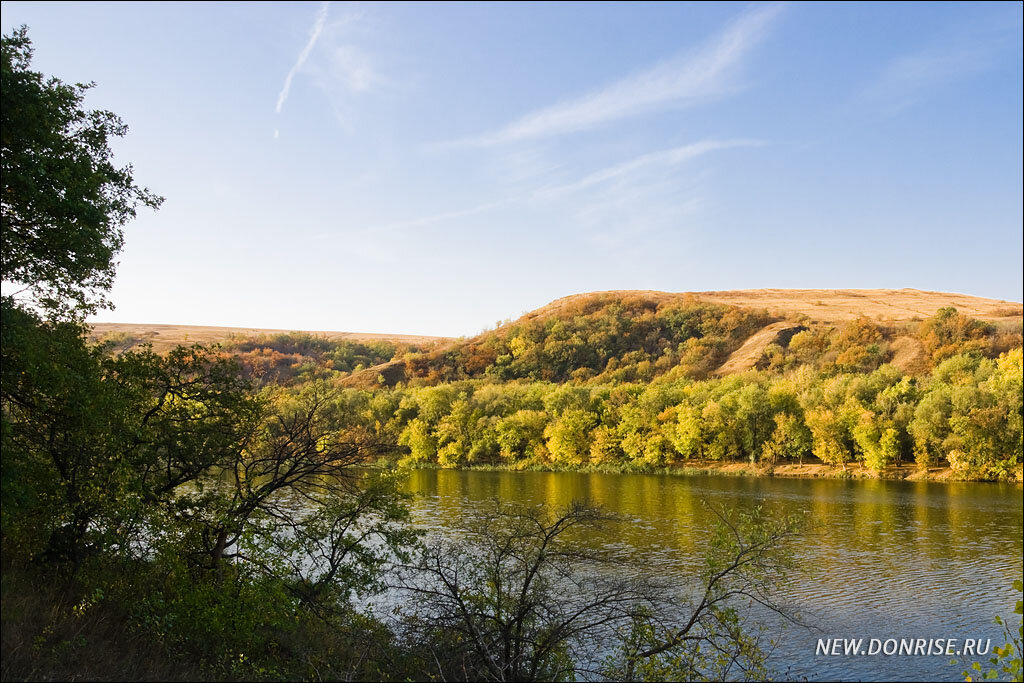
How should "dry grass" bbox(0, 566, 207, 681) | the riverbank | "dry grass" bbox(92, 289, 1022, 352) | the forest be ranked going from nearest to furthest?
"dry grass" bbox(0, 566, 207, 681) → the forest → the riverbank → "dry grass" bbox(92, 289, 1022, 352)

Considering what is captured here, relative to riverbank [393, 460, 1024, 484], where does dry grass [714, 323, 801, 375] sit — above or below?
above

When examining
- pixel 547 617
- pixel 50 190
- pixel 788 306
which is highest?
pixel 788 306

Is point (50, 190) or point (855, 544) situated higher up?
point (50, 190)

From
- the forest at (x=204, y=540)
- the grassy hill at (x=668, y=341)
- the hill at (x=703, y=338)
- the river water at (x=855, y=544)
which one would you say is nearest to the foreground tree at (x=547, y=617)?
the forest at (x=204, y=540)

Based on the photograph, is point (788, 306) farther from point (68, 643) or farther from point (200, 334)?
point (68, 643)

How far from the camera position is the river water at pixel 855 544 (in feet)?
59.3

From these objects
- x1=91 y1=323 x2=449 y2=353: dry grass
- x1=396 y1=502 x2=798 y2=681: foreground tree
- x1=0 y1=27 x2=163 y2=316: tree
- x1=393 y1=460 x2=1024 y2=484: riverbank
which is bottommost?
x1=393 y1=460 x2=1024 y2=484: riverbank

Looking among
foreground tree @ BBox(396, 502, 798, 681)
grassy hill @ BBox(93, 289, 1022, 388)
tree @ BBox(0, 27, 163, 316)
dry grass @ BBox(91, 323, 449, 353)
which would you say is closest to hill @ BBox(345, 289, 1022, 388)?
grassy hill @ BBox(93, 289, 1022, 388)

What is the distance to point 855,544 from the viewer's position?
93.2 feet

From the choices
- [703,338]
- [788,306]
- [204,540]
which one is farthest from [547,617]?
[788,306]

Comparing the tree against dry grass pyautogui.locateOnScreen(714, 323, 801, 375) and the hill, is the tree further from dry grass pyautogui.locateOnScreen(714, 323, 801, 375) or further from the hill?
dry grass pyautogui.locateOnScreen(714, 323, 801, 375)

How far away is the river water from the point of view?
1808 centimetres

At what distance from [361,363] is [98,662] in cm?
12302

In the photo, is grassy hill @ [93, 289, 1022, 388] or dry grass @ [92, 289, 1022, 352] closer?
grassy hill @ [93, 289, 1022, 388]
